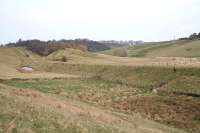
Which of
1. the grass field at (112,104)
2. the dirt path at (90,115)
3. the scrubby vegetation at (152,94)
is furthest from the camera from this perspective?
the scrubby vegetation at (152,94)

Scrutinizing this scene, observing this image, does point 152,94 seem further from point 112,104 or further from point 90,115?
point 90,115

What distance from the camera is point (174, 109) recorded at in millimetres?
30828

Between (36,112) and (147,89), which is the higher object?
(36,112)

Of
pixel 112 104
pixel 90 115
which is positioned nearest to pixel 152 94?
pixel 112 104

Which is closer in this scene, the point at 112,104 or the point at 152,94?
the point at 112,104

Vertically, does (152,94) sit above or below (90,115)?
below

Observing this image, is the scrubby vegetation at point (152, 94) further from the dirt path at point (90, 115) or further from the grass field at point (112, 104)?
the dirt path at point (90, 115)

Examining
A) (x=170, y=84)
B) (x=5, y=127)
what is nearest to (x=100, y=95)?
(x=170, y=84)

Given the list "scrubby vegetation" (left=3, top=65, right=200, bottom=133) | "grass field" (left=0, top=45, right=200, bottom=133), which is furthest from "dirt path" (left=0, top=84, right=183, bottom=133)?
"scrubby vegetation" (left=3, top=65, right=200, bottom=133)

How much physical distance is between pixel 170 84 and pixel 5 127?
34529mm

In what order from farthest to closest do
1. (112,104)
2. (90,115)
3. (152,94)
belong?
(152,94), (112,104), (90,115)

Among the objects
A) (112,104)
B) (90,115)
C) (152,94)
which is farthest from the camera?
(152,94)

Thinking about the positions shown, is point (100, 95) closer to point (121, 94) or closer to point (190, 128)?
point (121, 94)

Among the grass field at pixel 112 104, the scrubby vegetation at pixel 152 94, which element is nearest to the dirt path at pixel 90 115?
the grass field at pixel 112 104
